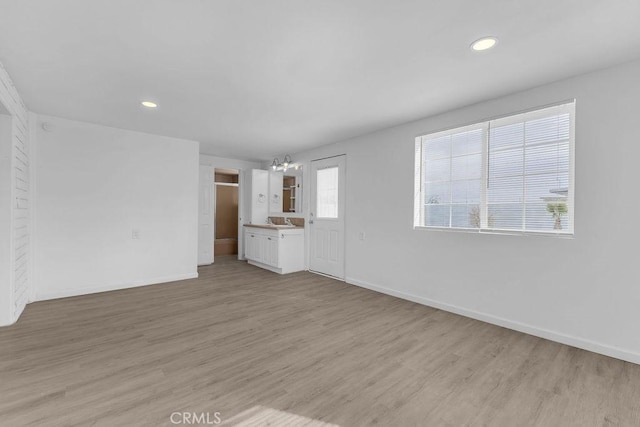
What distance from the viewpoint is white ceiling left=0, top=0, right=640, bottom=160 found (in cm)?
175

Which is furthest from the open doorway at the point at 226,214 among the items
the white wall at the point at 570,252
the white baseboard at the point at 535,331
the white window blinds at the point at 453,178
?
the white window blinds at the point at 453,178

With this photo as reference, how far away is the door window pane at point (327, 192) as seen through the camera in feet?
17.1

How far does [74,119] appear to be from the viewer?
3920 mm

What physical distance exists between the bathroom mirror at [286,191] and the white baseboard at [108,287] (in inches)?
94.5

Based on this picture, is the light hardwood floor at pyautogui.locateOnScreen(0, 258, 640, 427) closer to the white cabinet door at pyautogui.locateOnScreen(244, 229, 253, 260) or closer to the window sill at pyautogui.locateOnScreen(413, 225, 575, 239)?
the window sill at pyautogui.locateOnScreen(413, 225, 575, 239)

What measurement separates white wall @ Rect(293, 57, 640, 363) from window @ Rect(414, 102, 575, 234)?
12 centimetres

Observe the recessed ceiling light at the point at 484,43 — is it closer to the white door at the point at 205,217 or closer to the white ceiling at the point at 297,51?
the white ceiling at the point at 297,51

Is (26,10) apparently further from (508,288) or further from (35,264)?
(508,288)

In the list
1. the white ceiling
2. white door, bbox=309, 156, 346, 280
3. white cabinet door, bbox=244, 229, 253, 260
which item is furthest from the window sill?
white cabinet door, bbox=244, 229, 253, 260

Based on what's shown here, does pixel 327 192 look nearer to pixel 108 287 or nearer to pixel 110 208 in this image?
pixel 110 208

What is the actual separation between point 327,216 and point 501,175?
302cm

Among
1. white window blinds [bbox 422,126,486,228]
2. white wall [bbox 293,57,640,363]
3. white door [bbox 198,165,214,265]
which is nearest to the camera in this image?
white wall [bbox 293,57,640,363]

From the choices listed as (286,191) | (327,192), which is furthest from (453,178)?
(286,191)

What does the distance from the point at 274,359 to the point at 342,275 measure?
2803mm
